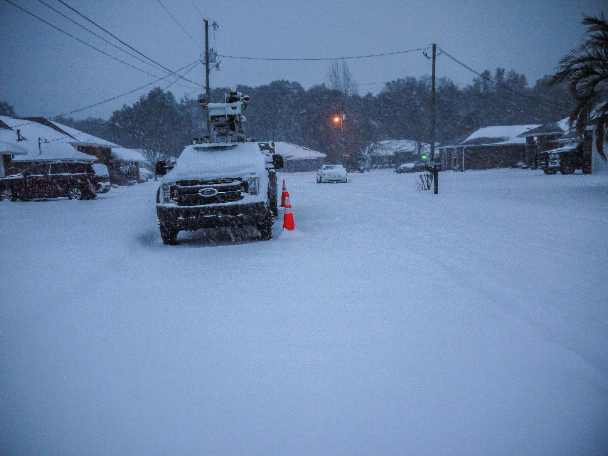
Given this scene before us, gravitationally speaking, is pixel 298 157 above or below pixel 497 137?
below

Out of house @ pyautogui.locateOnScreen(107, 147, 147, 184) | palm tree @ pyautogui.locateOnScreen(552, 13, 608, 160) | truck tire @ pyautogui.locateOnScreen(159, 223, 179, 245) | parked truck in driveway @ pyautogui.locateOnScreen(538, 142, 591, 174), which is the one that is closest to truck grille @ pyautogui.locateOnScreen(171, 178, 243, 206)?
truck tire @ pyautogui.locateOnScreen(159, 223, 179, 245)

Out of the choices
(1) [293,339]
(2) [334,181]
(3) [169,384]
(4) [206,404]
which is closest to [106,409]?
(3) [169,384]

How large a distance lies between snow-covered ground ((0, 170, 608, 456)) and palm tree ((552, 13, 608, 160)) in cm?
1033

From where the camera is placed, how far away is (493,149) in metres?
52.3

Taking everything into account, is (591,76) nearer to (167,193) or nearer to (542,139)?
(167,193)

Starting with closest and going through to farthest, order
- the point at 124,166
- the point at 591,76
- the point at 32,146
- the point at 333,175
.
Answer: the point at 591,76 → the point at 333,175 → the point at 32,146 → the point at 124,166

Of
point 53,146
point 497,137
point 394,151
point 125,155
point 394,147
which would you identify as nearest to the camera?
point 53,146

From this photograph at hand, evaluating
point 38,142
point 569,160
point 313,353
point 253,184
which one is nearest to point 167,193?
point 253,184

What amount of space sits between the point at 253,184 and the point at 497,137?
50013 millimetres

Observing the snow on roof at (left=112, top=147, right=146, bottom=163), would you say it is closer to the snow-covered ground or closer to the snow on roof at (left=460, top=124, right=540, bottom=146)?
the snow on roof at (left=460, top=124, right=540, bottom=146)

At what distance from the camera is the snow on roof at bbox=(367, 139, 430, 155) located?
77.2 metres

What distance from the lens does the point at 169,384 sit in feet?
10.0

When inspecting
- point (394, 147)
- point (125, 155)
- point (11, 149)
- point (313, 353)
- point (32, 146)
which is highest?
point (394, 147)

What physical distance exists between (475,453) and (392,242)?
5656mm
